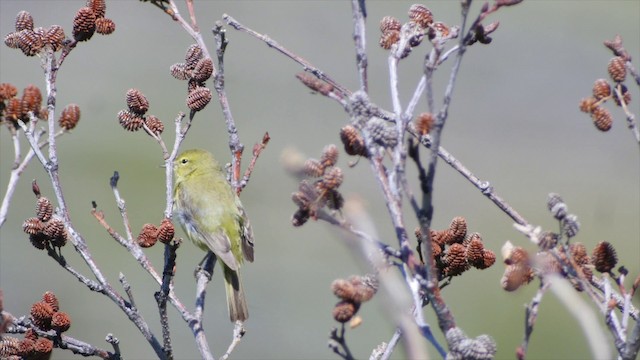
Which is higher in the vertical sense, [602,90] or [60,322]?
[602,90]

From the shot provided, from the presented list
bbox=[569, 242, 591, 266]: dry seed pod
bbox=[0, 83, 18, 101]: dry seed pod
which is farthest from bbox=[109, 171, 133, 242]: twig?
bbox=[569, 242, 591, 266]: dry seed pod

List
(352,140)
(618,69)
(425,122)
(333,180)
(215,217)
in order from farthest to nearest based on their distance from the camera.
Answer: (215,217) < (618,69) < (352,140) < (333,180) < (425,122)

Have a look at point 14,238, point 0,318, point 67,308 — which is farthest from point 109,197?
point 0,318

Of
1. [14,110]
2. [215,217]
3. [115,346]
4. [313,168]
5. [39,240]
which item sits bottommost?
[115,346]

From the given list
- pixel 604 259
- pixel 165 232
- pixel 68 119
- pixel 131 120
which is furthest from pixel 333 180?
pixel 131 120

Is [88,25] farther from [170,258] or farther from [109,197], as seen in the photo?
[109,197]

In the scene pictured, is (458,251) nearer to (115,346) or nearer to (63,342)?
(115,346)

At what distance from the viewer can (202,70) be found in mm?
3455

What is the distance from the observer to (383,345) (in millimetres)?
2961

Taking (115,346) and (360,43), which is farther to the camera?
(115,346)

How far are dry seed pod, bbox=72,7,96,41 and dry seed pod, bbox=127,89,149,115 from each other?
27 cm

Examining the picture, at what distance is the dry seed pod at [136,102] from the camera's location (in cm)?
347

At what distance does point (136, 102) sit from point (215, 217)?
1.93m

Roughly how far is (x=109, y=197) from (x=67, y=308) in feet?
A: 13.0
